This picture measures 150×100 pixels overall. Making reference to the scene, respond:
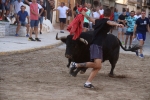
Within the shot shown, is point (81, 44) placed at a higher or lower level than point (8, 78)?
higher

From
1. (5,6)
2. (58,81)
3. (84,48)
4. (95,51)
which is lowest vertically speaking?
(58,81)

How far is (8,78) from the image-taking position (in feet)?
29.7

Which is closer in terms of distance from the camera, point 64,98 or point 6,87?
point 64,98

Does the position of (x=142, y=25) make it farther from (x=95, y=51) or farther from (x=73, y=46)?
(x=95, y=51)

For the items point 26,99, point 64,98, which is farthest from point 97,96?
point 26,99

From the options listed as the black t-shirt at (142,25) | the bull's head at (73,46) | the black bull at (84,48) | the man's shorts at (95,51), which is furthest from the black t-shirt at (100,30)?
the black t-shirt at (142,25)

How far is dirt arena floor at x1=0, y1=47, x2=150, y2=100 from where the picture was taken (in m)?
7.55

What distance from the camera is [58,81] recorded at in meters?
9.05

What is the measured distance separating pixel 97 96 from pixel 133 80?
240 centimetres

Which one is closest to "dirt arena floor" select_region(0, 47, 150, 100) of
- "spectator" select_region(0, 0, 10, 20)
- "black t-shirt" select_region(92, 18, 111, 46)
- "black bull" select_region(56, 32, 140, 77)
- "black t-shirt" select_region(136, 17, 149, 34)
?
"black bull" select_region(56, 32, 140, 77)

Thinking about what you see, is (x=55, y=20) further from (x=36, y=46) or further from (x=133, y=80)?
(x=133, y=80)

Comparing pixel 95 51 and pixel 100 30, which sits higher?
pixel 100 30

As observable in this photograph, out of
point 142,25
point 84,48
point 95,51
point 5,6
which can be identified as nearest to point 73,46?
point 84,48

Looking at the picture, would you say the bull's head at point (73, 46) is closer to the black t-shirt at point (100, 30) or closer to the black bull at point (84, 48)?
the black bull at point (84, 48)
